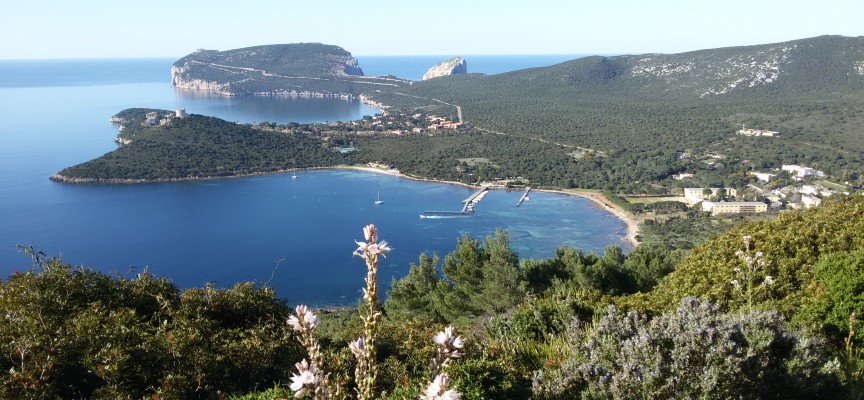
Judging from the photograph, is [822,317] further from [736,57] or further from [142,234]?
[736,57]

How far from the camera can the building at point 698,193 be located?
3117 centimetres

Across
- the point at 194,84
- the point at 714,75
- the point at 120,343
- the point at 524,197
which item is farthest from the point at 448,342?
the point at 194,84

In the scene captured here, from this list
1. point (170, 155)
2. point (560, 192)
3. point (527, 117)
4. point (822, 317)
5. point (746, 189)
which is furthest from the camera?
point (527, 117)

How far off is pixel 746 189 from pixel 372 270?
34.9m

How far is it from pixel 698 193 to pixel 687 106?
87.6ft

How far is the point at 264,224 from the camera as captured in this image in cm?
2972

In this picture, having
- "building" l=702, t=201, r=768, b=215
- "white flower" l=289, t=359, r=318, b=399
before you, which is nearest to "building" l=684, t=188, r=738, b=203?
"building" l=702, t=201, r=768, b=215

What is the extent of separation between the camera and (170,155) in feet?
132

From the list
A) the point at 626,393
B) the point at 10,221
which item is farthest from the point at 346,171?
the point at 626,393

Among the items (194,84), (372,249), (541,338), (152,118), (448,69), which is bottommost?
(541,338)

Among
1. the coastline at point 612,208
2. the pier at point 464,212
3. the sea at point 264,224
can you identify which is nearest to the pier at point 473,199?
the pier at point 464,212

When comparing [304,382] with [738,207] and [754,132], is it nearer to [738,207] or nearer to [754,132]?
[738,207]

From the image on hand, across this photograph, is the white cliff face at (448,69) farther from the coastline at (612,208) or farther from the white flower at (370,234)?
the white flower at (370,234)

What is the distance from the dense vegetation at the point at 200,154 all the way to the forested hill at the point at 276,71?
47.7m
